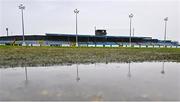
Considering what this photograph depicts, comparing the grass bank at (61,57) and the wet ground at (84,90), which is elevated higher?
the grass bank at (61,57)

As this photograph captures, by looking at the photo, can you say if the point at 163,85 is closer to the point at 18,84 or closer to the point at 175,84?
the point at 175,84

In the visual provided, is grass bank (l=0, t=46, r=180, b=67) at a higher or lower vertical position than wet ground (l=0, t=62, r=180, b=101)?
higher

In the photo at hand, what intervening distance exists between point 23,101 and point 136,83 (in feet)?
18.5

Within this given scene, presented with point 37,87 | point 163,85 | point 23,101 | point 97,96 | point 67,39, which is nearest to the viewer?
point 23,101

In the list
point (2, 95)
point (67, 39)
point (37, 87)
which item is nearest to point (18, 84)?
point (37, 87)

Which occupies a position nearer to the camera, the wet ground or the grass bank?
the wet ground

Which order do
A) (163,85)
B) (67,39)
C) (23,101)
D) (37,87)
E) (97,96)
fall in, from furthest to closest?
(67,39) → (163,85) → (37,87) → (97,96) → (23,101)

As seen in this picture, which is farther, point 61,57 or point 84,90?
point 61,57

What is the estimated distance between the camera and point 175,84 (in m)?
11.4

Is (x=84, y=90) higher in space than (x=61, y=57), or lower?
lower

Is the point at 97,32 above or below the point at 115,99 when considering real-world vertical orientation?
above

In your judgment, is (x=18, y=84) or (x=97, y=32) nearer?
(x=18, y=84)

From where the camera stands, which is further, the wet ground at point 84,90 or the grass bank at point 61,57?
the grass bank at point 61,57

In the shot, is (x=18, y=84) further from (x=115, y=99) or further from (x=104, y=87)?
(x=115, y=99)
